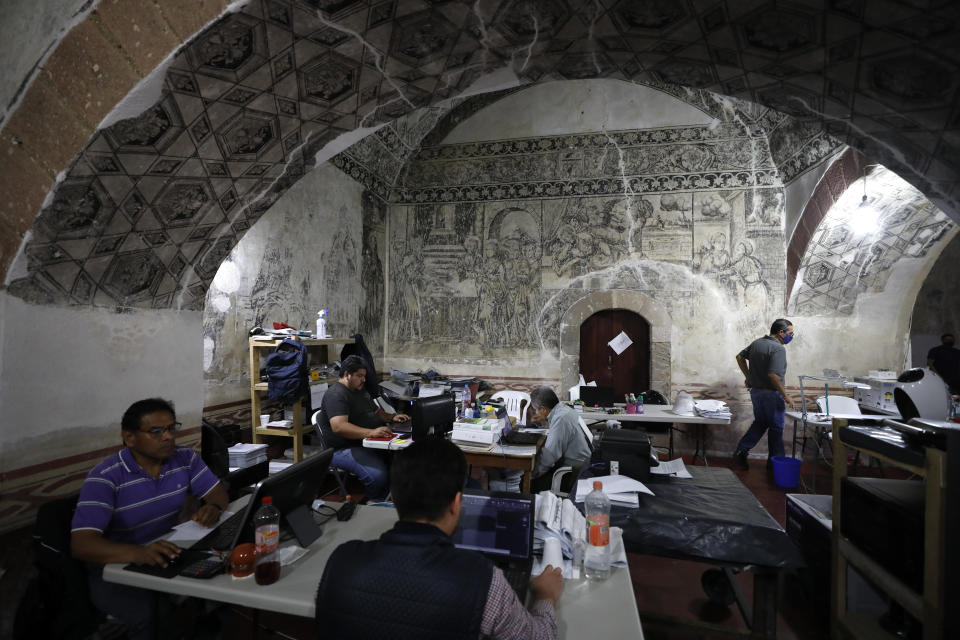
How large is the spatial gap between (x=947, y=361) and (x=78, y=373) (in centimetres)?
1103

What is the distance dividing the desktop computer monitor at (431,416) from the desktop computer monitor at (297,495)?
114 cm

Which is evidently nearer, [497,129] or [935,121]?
[935,121]

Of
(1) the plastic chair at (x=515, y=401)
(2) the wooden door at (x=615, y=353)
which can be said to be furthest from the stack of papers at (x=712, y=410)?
(1) the plastic chair at (x=515, y=401)

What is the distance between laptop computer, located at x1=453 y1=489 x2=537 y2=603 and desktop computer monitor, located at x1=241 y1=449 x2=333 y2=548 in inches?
28.1

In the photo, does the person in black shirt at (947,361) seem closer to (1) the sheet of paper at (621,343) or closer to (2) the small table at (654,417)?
(2) the small table at (654,417)

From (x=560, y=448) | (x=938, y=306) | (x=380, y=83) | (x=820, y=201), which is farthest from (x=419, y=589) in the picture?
(x=938, y=306)

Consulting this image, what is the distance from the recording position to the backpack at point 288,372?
4.91m

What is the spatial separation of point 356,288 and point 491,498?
5961 mm

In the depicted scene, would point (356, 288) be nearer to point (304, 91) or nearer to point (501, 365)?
point (501, 365)

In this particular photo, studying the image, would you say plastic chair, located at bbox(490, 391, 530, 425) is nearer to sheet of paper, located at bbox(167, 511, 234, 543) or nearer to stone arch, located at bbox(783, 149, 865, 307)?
stone arch, located at bbox(783, 149, 865, 307)

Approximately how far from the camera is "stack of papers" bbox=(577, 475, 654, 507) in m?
2.72

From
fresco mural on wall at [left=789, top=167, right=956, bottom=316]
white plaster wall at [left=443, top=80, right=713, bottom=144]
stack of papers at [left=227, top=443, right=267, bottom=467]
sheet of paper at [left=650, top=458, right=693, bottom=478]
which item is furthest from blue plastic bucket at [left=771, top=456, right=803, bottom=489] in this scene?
stack of papers at [left=227, top=443, right=267, bottom=467]

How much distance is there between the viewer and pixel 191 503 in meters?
2.47

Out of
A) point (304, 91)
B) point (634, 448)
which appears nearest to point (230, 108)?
point (304, 91)
